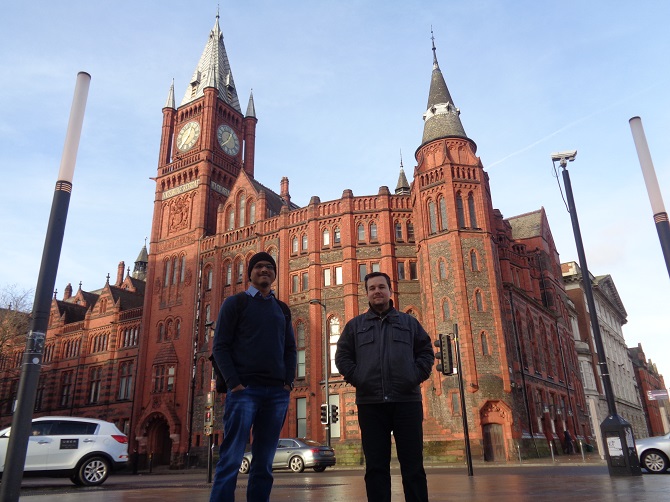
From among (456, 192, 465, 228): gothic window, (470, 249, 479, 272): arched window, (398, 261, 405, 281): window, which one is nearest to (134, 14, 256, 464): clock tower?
(398, 261, 405, 281): window

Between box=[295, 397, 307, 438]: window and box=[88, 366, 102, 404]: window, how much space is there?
24.9 metres

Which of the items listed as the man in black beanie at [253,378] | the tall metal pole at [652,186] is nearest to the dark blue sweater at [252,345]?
the man in black beanie at [253,378]

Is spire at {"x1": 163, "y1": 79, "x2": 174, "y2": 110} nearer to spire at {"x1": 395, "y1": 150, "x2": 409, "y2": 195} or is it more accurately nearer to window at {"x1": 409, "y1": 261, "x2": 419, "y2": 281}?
spire at {"x1": 395, "y1": 150, "x2": 409, "y2": 195}

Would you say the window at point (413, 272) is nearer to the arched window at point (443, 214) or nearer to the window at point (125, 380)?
the arched window at point (443, 214)

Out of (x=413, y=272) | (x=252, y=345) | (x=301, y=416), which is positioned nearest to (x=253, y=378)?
(x=252, y=345)

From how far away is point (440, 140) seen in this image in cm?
3631

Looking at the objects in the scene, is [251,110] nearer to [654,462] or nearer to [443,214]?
[443,214]

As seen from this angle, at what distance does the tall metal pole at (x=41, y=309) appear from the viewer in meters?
6.06

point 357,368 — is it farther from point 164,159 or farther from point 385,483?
point 164,159

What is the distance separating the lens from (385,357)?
192 inches

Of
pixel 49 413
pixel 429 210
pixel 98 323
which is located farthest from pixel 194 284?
pixel 49 413

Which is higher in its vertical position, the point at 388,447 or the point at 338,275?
the point at 338,275

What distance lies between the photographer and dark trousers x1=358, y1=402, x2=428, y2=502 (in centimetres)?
456

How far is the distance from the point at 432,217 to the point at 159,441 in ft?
92.8
